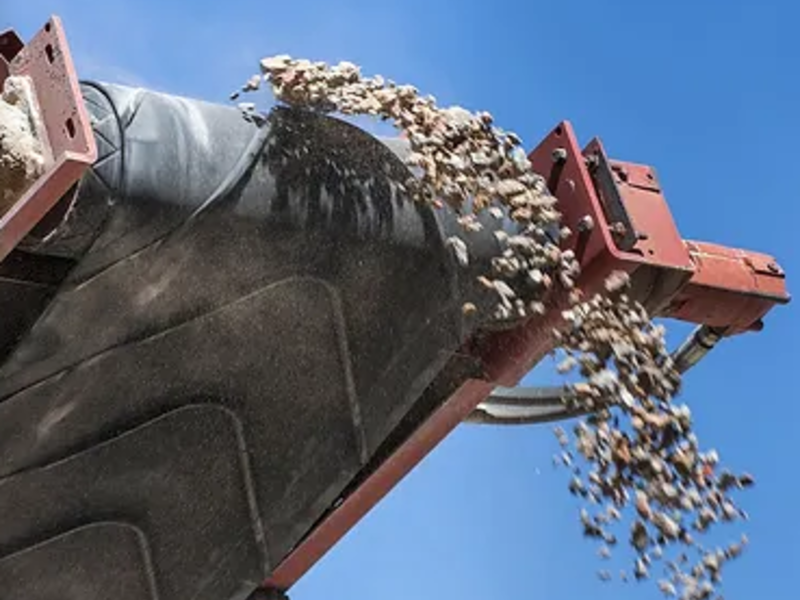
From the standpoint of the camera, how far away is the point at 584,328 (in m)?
2.62

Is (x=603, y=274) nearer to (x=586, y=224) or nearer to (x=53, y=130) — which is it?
(x=586, y=224)

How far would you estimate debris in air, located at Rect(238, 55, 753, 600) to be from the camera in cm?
255

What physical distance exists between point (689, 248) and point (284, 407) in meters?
0.97

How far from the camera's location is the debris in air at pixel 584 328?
2.55 metres

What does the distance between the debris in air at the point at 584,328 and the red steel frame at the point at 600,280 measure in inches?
3.0

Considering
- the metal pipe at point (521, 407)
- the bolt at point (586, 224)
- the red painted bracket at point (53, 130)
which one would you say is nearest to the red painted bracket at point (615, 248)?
the bolt at point (586, 224)

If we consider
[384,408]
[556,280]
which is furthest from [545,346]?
[384,408]

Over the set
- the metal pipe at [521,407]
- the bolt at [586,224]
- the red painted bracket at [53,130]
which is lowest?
the metal pipe at [521,407]

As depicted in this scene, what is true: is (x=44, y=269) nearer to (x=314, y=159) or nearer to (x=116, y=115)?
(x=116, y=115)

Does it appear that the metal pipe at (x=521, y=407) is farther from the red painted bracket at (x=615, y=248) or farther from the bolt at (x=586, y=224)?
the bolt at (x=586, y=224)

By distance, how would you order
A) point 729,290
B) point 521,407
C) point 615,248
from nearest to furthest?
point 615,248 → point 729,290 → point 521,407

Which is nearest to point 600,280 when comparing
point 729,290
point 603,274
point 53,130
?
point 603,274

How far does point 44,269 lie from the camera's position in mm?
2170

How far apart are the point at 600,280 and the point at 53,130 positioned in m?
1.13
